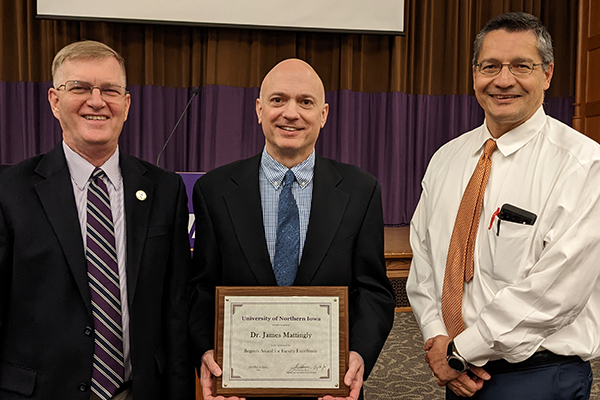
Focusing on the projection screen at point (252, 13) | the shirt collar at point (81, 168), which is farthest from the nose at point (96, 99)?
the projection screen at point (252, 13)

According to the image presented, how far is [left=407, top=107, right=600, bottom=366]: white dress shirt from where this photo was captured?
149 centimetres

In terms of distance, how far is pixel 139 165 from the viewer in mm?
1573

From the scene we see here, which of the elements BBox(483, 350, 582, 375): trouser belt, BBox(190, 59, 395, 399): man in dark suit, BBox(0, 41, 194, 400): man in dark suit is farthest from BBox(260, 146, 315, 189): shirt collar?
BBox(483, 350, 582, 375): trouser belt

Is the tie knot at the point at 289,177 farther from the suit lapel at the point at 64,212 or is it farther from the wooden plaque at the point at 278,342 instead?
the suit lapel at the point at 64,212

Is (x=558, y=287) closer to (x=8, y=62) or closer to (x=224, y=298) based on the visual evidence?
(x=224, y=298)

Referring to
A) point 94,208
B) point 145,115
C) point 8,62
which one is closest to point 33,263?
point 94,208

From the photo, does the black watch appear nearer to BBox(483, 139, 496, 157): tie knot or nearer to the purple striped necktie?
BBox(483, 139, 496, 157): tie knot

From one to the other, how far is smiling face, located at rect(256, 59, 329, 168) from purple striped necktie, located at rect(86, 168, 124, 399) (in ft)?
1.74

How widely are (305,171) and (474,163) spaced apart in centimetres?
58

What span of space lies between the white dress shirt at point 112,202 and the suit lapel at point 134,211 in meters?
0.03

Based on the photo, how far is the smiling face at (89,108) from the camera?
4.73 ft

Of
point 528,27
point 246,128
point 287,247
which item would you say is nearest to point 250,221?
point 287,247

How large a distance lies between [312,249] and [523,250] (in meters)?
0.62

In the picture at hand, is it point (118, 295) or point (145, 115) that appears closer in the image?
point (118, 295)
